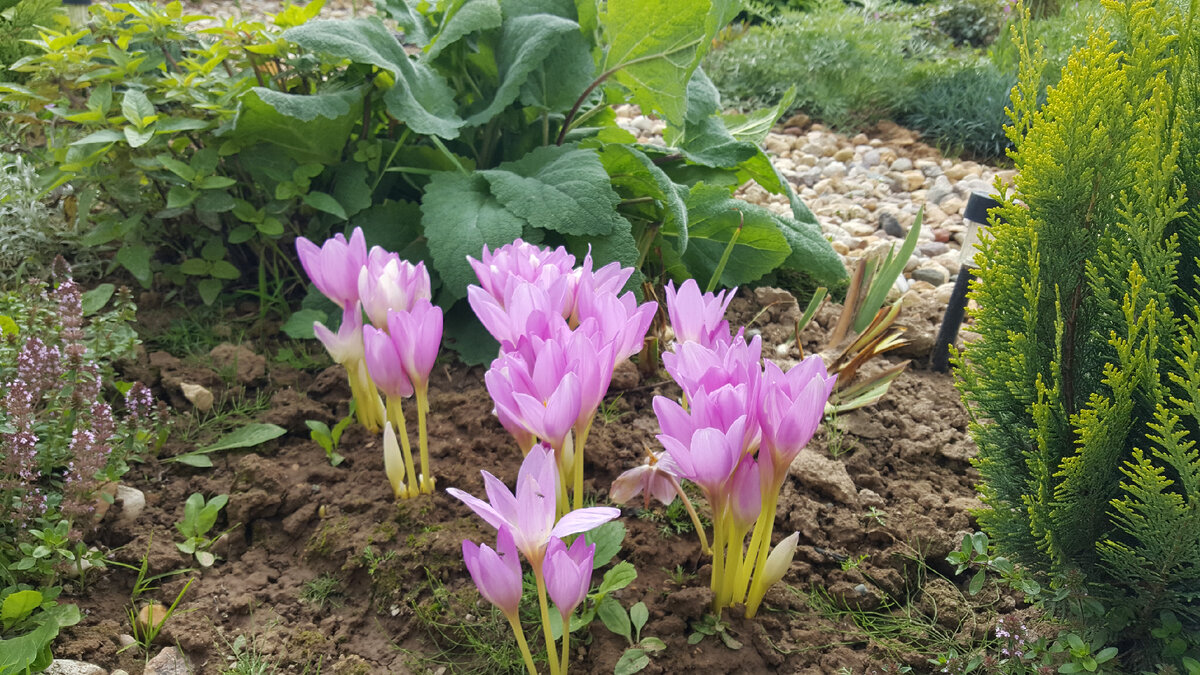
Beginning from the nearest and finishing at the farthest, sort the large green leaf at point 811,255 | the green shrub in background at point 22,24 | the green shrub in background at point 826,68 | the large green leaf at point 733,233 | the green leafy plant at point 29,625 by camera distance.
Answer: the green leafy plant at point 29,625
the large green leaf at point 733,233
the large green leaf at point 811,255
the green shrub in background at point 22,24
the green shrub in background at point 826,68

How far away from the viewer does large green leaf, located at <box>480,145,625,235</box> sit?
2.64m

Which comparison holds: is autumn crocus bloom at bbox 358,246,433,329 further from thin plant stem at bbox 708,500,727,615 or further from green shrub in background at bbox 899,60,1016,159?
green shrub in background at bbox 899,60,1016,159

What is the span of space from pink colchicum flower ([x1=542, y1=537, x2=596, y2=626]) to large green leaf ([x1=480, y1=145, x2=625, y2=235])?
54.5 inches

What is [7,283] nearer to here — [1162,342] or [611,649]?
[611,649]

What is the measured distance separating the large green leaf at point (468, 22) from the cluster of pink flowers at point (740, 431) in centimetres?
167

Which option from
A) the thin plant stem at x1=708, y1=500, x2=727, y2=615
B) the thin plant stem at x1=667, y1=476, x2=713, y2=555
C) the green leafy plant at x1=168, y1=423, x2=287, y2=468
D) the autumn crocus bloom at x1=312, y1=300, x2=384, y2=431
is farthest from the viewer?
the green leafy plant at x1=168, y1=423, x2=287, y2=468

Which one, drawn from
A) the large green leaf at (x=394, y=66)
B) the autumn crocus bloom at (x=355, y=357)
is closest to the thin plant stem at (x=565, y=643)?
the autumn crocus bloom at (x=355, y=357)

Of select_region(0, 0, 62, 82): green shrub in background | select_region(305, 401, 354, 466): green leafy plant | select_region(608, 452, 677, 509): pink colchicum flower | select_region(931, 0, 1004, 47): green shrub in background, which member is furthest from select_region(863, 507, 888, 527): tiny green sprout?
select_region(931, 0, 1004, 47): green shrub in background

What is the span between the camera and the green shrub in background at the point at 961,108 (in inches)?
214

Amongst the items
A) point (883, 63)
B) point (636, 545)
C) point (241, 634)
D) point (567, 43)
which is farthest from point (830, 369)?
point (883, 63)

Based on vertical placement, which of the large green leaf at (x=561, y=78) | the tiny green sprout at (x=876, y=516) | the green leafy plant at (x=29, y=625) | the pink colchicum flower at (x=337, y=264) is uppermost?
the large green leaf at (x=561, y=78)

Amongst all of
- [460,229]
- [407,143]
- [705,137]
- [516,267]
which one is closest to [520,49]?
[407,143]

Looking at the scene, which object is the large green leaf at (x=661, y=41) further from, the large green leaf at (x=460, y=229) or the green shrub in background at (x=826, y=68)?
the green shrub in background at (x=826, y=68)

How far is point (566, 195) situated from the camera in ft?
8.84
